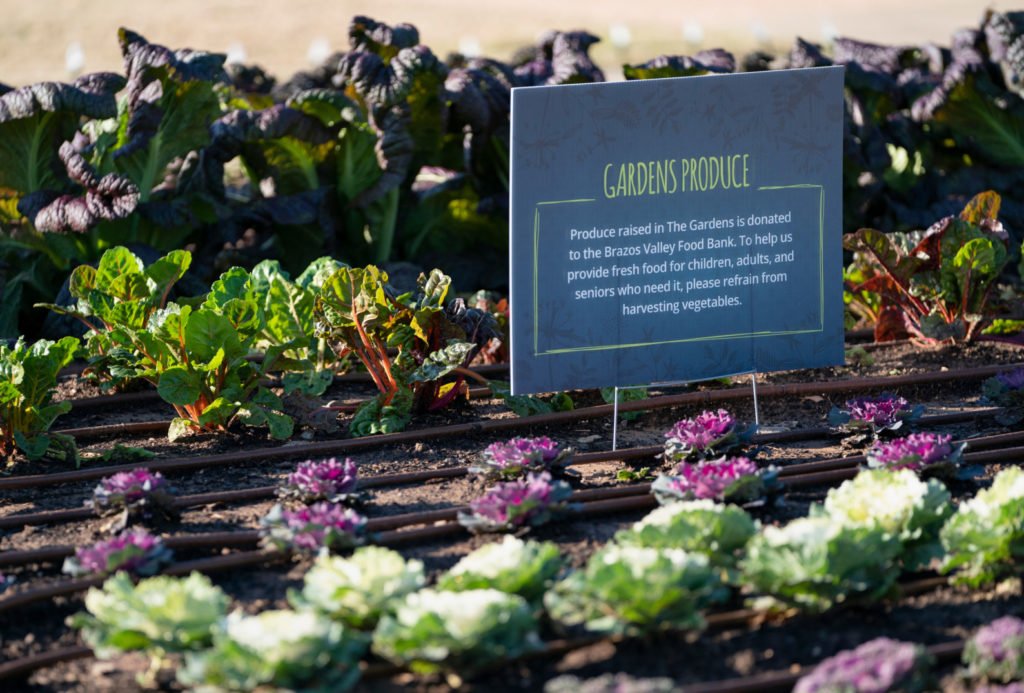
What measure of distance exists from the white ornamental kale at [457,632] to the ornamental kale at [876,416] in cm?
186

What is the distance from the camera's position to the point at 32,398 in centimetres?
411

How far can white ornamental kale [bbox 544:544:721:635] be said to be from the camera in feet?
8.67

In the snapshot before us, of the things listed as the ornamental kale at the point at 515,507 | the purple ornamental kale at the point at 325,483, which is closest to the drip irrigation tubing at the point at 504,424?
the purple ornamental kale at the point at 325,483

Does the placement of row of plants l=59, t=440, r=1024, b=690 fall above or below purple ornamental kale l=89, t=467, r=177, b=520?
below

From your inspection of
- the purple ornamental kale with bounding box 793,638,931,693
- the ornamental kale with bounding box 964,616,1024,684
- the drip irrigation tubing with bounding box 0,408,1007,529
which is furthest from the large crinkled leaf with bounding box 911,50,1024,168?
the purple ornamental kale with bounding box 793,638,931,693

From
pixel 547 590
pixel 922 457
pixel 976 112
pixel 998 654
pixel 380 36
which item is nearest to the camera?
pixel 998 654

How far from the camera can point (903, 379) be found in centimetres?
482

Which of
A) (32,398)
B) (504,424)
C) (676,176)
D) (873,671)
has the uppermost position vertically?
(676,176)

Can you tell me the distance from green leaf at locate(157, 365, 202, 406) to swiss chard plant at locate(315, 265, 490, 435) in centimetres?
48

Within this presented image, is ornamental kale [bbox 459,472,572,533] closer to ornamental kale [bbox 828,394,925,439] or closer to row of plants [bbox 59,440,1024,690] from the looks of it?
row of plants [bbox 59,440,1024,690]

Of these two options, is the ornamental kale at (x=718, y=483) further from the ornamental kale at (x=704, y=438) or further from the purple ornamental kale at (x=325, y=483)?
the purple ornamental kale at (x=325, y=483)

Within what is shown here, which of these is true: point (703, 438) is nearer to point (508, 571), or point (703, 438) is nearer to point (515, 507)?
point (515, 507)

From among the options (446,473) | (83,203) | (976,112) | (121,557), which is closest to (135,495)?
(121,557)

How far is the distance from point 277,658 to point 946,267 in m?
3.40
